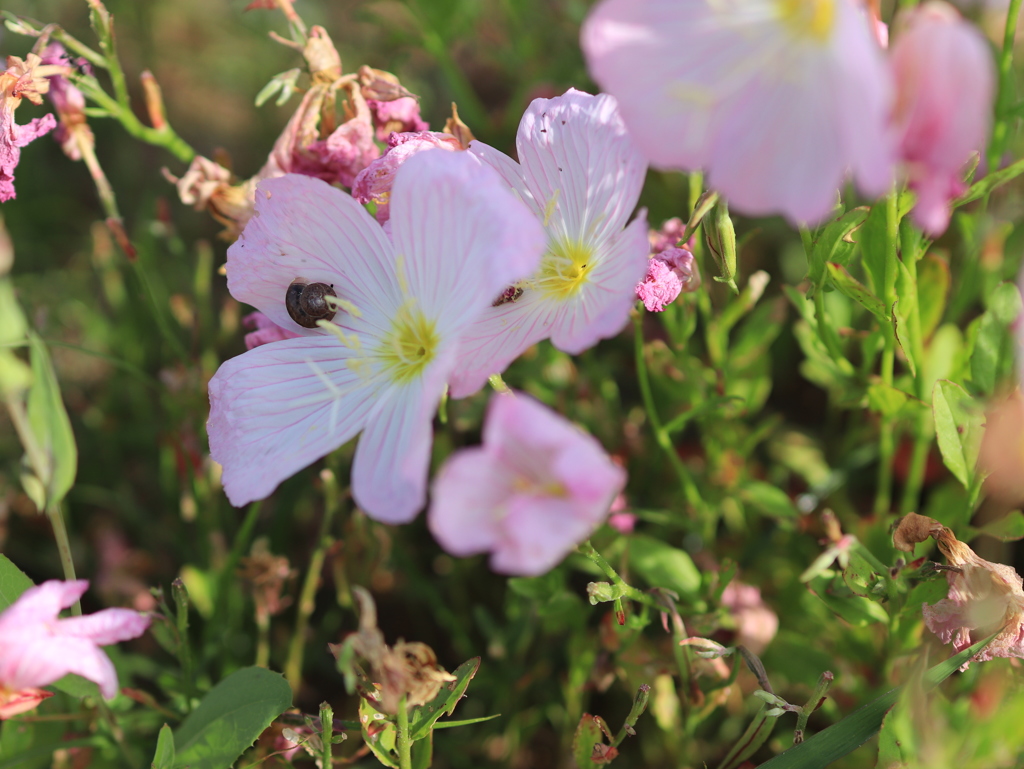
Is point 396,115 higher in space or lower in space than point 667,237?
higher

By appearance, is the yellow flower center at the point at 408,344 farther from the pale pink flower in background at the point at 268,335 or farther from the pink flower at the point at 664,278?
the pink flower at the point at 664,278

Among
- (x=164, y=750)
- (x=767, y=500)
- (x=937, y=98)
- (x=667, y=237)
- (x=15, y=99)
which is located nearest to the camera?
(x=937, y=98)

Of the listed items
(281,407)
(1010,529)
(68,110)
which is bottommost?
(1010,529)

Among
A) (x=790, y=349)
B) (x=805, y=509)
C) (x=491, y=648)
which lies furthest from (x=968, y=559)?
(x=790, y=349)

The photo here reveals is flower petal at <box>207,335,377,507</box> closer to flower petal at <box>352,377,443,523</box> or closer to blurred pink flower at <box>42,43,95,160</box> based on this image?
flower petal at <box>352,377,443,523</box>

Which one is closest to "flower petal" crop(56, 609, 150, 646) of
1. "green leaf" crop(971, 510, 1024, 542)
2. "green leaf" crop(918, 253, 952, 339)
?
"green leaf" crop(971, 510, 1024, 542)

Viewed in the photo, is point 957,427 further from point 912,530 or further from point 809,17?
point 809,17

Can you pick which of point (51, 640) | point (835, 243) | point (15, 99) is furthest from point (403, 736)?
point (15, 99)
